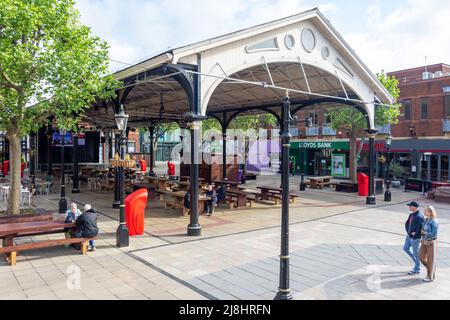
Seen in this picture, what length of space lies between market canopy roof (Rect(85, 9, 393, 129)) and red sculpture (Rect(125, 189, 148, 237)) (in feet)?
9.73

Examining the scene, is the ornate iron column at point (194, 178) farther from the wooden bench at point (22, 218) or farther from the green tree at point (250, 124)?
the green tree at point (250, 124)

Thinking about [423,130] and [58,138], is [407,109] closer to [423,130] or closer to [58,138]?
[423,130]

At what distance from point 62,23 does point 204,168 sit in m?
14.0

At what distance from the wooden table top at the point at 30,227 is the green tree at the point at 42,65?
3803 mm

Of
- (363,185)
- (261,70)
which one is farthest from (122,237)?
(363,185)

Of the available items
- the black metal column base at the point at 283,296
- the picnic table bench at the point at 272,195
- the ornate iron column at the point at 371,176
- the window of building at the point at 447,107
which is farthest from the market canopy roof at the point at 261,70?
the window of building at the point at 447,107

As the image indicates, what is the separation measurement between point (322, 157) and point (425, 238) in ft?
98.7

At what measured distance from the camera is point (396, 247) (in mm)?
9703

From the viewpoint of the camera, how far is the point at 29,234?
884 centimetres

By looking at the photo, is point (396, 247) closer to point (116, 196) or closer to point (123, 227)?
point (123, 227)

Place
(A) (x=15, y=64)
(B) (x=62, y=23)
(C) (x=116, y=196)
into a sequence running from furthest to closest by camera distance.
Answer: (C) (x=116, y=196) < (B) (x=62, y=23) < (A) (x=15, y=64)
